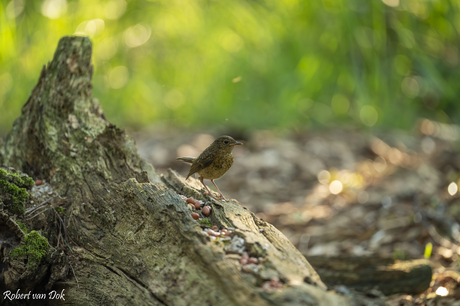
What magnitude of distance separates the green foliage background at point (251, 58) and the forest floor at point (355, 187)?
733 mm

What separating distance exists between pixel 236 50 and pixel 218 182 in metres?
3.17

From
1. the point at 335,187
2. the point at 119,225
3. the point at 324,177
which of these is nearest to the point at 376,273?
the point at 119,225

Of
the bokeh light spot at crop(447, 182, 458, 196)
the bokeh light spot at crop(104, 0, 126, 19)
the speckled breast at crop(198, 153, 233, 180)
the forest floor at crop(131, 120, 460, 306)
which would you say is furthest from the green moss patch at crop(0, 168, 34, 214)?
the bokeh light spot at crop(104, 0, 126, 19)

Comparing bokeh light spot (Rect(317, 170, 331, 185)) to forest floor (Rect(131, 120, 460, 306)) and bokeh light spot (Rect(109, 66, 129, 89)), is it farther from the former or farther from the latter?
bokeh light spot (Rect(109, 66, 129, 89))

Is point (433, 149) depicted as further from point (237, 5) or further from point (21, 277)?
point (21, 277)

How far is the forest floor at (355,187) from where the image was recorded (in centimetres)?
370

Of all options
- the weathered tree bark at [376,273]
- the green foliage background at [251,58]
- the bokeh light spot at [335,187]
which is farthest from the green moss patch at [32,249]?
the bokeh light spot at [335,187]

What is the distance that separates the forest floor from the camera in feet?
12.1

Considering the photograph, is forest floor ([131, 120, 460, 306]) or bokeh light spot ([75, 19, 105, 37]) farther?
bokeh light spot ([75, 19, 105, 37])

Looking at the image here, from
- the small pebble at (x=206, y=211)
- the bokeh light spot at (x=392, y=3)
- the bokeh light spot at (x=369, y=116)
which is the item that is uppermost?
the small pebble at (x=206, y=211)

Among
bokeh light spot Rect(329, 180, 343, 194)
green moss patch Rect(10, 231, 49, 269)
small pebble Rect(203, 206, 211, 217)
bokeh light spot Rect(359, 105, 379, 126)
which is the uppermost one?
green moss patch Rect(10, 231, 49, 269)

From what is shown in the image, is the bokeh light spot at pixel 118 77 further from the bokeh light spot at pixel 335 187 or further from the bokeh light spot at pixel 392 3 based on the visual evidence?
the bokeh light spot at pixel 392 3

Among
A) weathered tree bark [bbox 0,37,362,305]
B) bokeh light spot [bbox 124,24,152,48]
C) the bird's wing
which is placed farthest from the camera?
bokeh light spot [bbox 124,24,152,48]
